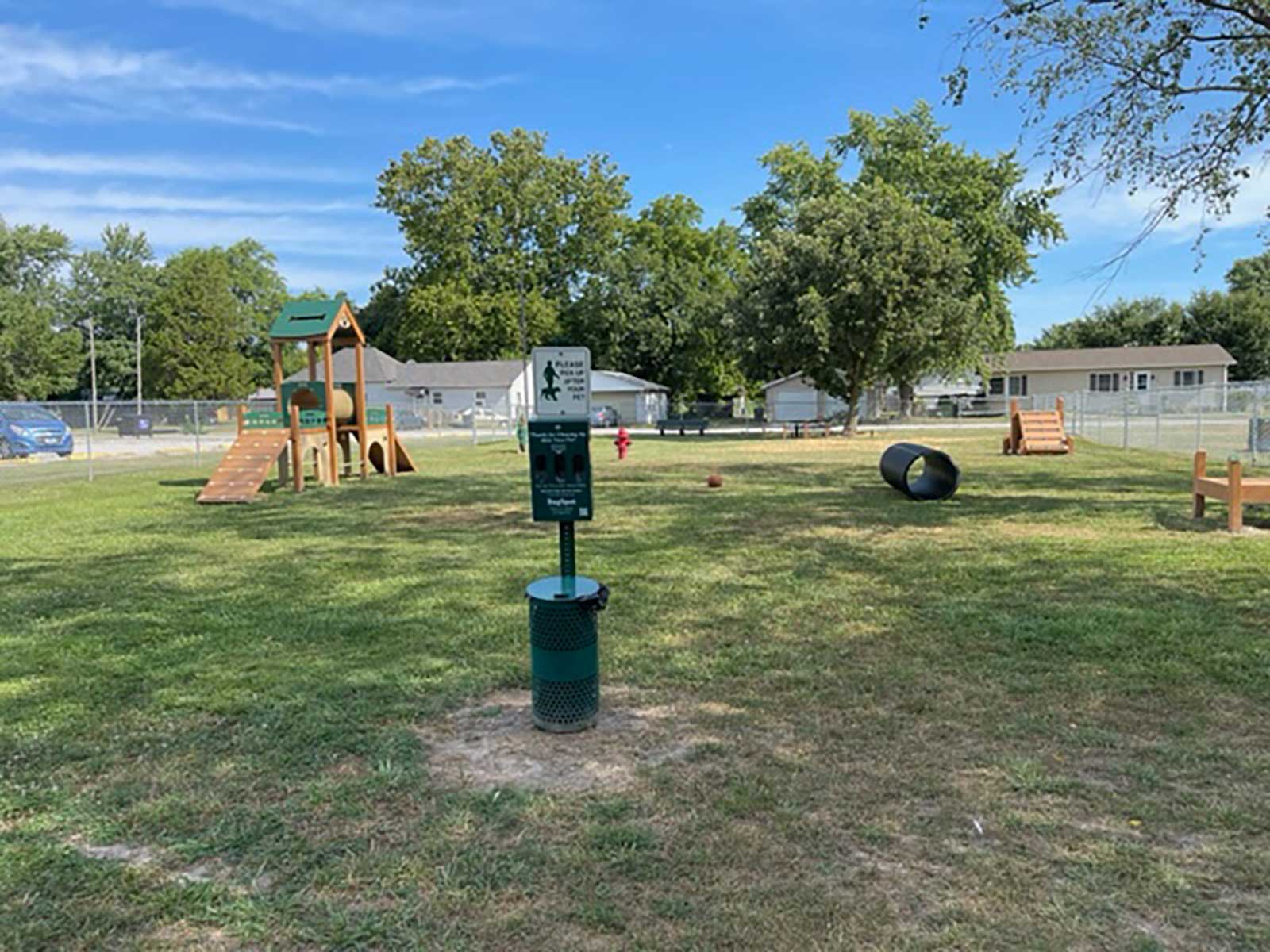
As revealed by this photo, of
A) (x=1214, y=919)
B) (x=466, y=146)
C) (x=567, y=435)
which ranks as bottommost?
Result: (x=1214, y=919)

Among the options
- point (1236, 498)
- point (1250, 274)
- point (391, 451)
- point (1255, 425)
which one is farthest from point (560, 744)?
point (1250, 274)

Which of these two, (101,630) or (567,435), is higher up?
(567,435)

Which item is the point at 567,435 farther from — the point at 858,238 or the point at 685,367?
the point at 685,367

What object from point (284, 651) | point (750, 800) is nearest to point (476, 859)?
point (750, 800)

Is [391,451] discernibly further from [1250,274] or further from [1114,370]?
[1250,274]

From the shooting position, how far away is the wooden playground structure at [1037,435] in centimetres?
2002

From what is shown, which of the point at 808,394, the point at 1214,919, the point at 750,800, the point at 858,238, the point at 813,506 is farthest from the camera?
the point at 808,394

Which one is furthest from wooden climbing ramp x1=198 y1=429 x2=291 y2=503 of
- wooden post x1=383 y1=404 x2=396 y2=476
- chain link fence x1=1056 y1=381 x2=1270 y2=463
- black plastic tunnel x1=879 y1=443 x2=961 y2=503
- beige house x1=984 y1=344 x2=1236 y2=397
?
beige house x1=984 y1=344 x2=1236 y2=397

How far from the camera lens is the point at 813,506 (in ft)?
38.1

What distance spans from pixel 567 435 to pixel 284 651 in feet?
8.52

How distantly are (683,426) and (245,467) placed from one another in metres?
26.6

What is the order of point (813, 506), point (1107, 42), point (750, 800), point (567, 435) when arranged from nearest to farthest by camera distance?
point (750, 800)
point (567, 435)
point (1107, 42)
point (813, 506)

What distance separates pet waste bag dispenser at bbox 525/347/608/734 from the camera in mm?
Answer: 3836

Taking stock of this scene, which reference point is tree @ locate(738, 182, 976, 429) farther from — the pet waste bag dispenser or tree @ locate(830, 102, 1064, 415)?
the pet waste bag dispenser
